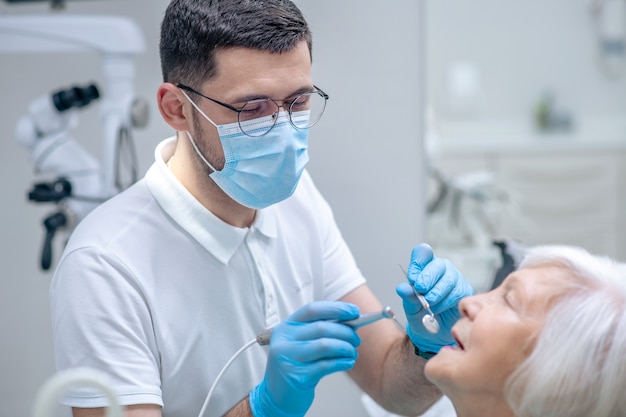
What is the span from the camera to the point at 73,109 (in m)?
1.96

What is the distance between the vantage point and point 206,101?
134 centimetres

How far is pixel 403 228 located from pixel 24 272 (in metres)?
1.13

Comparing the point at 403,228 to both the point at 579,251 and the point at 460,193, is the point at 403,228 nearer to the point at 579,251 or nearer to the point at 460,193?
the point at 460,193

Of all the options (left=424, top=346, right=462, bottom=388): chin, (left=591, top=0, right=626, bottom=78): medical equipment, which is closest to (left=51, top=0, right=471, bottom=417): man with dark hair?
(left=424, top=346, right=462, bottom=388): chin

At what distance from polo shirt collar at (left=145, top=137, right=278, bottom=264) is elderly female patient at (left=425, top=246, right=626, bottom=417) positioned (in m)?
0.47

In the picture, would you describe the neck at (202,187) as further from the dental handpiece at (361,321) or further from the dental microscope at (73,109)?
the dental microscope at (73,109)

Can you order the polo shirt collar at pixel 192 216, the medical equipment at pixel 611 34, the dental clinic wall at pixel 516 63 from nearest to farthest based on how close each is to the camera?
1. the polo shirt collar at pixel 192 216
2. the medical equipment at pixel 611 34
3. the dental clinic wall at pixel 516 63

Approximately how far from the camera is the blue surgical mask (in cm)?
134

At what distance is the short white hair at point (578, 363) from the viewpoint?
3.55 feet

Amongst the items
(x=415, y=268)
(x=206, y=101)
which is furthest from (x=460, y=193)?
(x=206, y=101)

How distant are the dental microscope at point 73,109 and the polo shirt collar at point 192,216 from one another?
0.50 m

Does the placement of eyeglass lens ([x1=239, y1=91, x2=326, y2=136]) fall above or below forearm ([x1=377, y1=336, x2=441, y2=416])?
above

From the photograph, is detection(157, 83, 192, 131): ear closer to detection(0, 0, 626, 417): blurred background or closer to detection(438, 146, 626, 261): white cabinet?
detection(0, 0, 626, 417): blurred background

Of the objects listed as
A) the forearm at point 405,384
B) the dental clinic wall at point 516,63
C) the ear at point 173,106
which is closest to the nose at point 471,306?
the forearm at point 405,384
